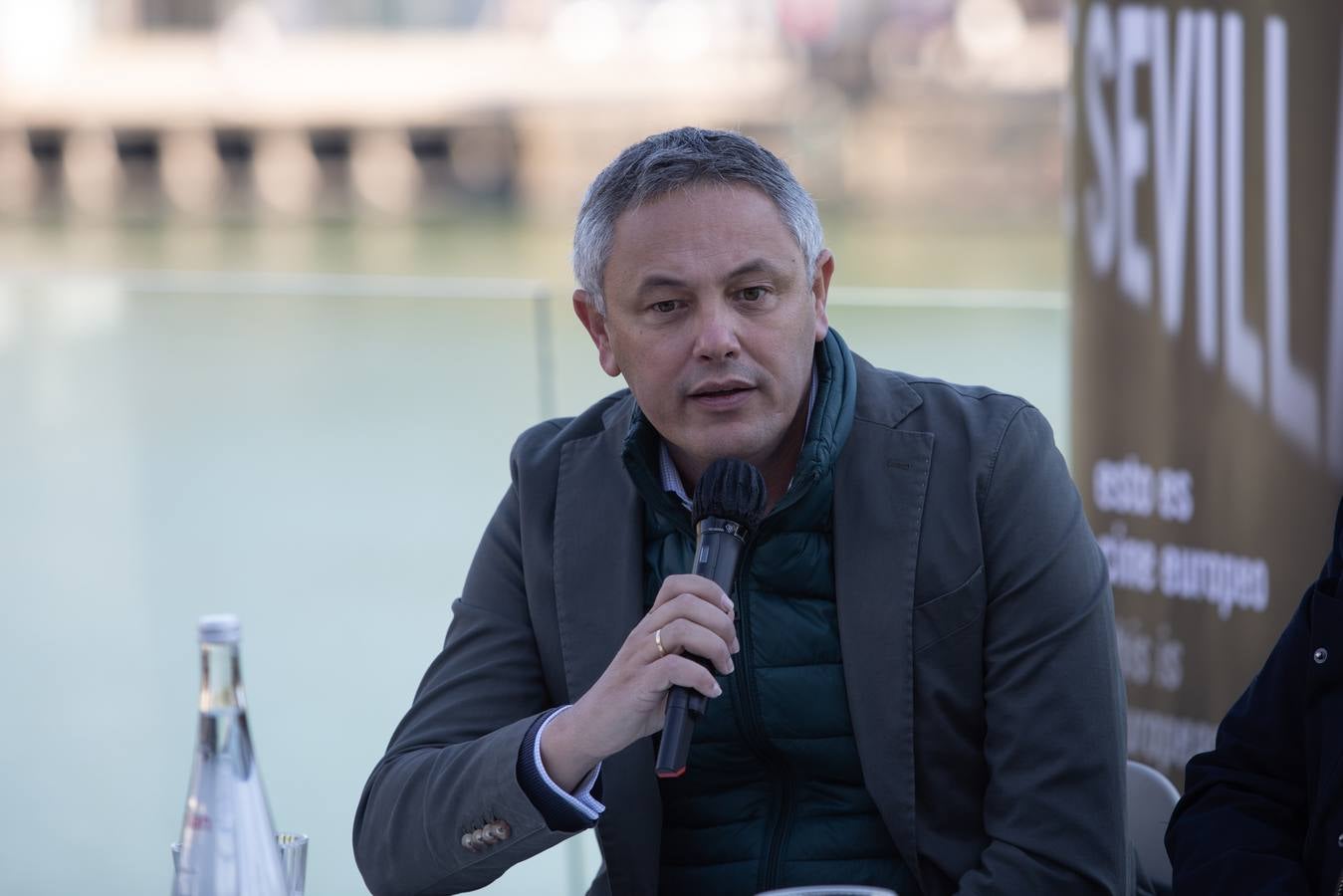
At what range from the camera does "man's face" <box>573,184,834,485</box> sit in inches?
71.6

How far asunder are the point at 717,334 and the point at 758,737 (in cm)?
44

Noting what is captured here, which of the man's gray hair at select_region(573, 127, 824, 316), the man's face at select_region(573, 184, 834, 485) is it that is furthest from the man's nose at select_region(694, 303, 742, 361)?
the man's gray hair at select_region(573, 127, 824, 316)

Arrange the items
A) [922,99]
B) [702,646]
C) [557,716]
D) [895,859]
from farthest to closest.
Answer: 1. [922,99]
2. [895,859]
3. [557,716]
4. [702,646]

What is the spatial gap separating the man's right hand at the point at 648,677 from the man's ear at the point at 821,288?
48 cm

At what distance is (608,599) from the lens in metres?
1.93

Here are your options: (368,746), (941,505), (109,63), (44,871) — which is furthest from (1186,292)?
(109,63)

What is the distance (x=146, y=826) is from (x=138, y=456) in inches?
33.0

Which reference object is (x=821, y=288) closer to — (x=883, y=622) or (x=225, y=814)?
(x=883, y=622)

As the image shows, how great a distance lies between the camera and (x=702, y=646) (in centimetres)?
150

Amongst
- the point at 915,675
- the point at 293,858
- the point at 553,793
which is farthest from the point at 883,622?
the point at 293,858

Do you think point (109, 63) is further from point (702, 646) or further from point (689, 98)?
point (702, 646)

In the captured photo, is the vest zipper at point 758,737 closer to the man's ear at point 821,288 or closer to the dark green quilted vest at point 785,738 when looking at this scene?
the dark green quilted vest at point 785,738

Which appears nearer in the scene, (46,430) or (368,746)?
(368,746)

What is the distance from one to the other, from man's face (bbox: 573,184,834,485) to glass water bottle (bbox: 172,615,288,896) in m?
0.66
